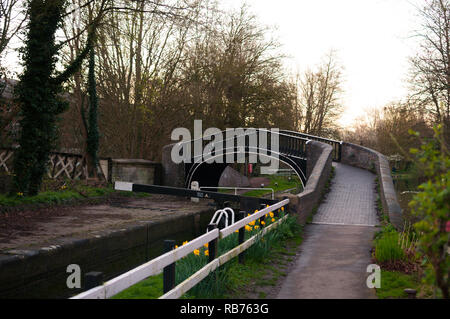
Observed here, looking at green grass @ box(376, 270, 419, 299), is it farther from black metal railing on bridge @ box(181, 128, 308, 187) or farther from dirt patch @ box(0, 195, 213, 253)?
black metal railing on bridge @ box(181, 128, 308, 187)

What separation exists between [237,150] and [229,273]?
1556 cm

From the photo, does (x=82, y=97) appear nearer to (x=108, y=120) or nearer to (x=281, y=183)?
(x=108, y=120)

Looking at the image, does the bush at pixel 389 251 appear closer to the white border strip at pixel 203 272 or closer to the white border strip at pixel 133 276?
the white border strip at pixel 203 272

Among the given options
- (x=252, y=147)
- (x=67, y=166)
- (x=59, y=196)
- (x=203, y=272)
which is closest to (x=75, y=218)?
(x=59, y=196)

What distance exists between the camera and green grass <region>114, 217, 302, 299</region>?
4.79 meters

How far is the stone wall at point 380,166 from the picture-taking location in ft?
28.6

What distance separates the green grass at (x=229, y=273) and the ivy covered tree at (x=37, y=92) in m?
8.86

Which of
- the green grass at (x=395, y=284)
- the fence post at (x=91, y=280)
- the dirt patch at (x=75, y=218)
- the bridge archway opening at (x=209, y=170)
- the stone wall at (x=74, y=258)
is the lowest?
the stone wall at (x=74, y=258)

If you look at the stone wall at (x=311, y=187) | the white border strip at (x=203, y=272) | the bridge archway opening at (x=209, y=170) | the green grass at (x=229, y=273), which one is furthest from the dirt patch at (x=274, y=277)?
the bridge archway opening at (x=209, y=170)

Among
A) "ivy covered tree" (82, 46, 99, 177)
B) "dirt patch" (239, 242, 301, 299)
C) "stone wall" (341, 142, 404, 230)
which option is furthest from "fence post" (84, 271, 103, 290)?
"ivy covered tree" (82, 46, 99, 177)

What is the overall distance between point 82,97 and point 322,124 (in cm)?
2177

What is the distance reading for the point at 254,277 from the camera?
5.73m
